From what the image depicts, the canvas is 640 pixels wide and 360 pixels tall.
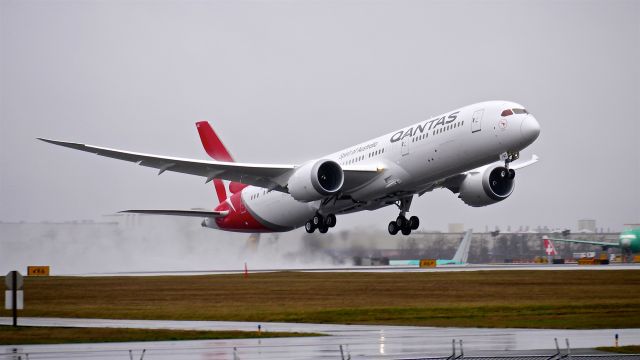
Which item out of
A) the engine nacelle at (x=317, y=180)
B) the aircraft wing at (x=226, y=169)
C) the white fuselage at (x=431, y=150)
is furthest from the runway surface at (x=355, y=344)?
the aircraft wing at (x=226, y=169)

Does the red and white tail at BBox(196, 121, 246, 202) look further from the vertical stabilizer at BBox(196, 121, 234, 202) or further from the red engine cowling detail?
the red engine cowling detail

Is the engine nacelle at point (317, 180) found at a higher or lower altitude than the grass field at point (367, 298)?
higher

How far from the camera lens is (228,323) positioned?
33.7 meters

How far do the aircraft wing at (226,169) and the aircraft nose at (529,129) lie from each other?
303 inches

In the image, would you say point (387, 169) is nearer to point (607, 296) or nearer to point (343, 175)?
point (343, 175)

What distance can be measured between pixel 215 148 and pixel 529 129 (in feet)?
86.6

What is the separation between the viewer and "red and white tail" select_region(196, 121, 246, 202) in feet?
190

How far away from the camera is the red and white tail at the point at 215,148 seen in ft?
190

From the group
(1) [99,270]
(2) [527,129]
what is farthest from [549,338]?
(1) [99,270]

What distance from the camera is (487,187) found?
44.2 meters

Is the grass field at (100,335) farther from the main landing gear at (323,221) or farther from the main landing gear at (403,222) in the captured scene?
the main landing gear at (403,222)

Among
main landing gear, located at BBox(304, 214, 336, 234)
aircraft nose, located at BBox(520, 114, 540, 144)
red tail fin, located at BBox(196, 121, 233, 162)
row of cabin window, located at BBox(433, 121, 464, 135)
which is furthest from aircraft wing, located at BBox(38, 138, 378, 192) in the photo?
red tail fin, located at BBox(196, 121, 233, 162)

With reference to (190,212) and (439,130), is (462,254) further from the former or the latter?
(439,130)

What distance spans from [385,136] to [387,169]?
7.51 ft
